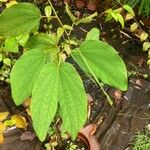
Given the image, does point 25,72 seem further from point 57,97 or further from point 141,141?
point 141,141

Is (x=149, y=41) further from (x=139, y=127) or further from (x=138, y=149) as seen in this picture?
(x=138, y=149)

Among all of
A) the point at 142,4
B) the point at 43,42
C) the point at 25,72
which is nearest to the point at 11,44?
the point at 43,42

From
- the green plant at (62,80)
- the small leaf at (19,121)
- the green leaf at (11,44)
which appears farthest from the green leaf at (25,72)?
the small leaf at (19,121)

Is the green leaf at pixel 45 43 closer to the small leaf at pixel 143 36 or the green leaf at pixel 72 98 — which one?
the green leaf at pixel 72 98

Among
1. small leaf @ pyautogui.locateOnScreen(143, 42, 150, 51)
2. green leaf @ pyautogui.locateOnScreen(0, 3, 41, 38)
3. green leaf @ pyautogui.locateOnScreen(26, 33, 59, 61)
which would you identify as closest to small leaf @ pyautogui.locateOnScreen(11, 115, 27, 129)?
small leaf @ pyautogui.locateOnScreen(143, 42, 150, 51)

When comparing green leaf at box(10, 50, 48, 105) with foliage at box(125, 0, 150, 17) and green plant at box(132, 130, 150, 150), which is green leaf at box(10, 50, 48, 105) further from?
foliage at box(125, 0, 150, 17)

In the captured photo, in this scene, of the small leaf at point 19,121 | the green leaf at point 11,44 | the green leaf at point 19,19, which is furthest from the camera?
the small leaf at point 19,121

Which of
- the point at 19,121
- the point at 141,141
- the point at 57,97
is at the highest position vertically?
the point at 57,97
